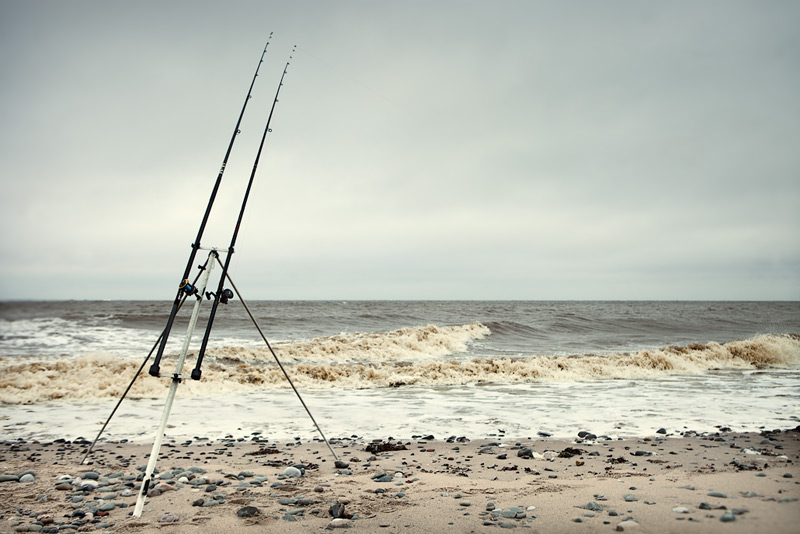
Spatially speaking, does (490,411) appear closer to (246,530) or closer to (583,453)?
(583,453)

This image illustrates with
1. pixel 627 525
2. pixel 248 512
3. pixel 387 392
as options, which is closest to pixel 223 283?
pixel 248 512

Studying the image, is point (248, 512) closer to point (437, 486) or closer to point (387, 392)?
point (437, 486)

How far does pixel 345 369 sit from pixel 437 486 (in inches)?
342

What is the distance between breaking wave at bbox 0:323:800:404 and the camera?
10197 mm

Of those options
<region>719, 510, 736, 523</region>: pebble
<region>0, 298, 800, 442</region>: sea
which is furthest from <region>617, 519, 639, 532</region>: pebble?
<region>0, 298, 800, 442</region>: sea

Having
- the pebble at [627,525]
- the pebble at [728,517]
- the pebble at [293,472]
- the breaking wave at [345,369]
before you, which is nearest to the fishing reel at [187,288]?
the pebble at [293,472]

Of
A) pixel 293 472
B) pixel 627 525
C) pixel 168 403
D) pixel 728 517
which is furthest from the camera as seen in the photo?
pixel 293 472

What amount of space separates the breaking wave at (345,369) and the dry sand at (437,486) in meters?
4.50

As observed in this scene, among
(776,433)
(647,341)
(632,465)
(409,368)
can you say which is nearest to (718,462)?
(632,465)

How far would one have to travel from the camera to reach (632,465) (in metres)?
4.73

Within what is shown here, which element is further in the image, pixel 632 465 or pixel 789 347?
pixel 789 347

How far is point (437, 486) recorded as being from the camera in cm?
422

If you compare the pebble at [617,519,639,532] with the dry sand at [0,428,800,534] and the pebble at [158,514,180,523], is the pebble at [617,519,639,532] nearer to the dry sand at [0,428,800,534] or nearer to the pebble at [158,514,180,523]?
the dry sand at [0,428,800,534]

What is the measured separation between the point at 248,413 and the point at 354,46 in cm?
671
